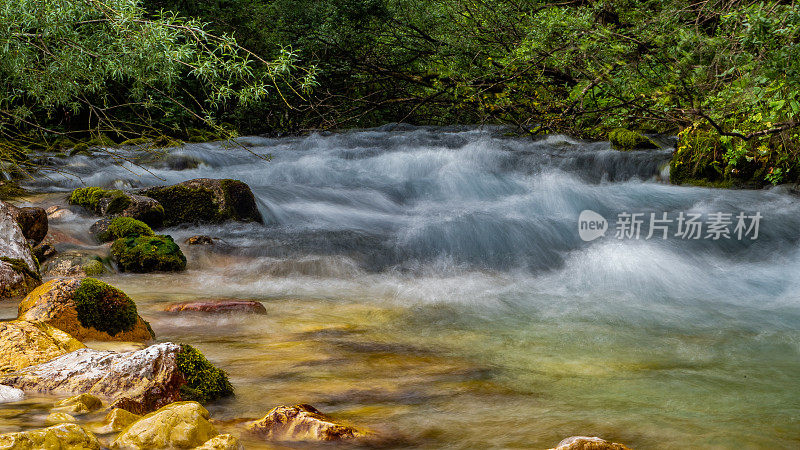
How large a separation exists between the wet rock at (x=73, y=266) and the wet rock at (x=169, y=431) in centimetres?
507

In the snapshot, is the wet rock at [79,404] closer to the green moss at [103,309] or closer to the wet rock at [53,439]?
the wet rock at [53,439]

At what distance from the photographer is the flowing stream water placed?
3.35 meters

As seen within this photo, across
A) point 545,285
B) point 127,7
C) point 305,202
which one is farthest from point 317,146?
point 127,7

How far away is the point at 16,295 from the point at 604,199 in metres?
8.76

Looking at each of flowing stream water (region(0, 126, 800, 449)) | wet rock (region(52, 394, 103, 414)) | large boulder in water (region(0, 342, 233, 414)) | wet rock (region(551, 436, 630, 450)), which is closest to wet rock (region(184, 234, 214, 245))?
flowing stream water (region(0, 126, 800, 449))

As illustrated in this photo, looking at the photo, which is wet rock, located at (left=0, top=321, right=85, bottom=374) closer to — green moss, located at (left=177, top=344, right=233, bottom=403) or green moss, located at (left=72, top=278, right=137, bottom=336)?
green moss, located at (left=72, top=278, right=137, bottom=336)

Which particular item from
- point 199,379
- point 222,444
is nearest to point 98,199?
point 199,379

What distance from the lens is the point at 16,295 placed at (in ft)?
17.9

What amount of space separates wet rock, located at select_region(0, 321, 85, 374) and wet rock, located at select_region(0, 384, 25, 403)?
380mm

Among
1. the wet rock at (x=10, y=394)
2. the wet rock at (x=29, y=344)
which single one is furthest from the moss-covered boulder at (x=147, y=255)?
the wet rock at (x=10, y=394)

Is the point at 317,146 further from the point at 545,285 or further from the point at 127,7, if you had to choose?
the point at 127,7

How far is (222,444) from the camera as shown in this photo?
2389 mm

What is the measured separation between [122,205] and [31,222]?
1.68 metres

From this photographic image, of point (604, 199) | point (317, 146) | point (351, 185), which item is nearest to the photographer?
point (604, 199)
